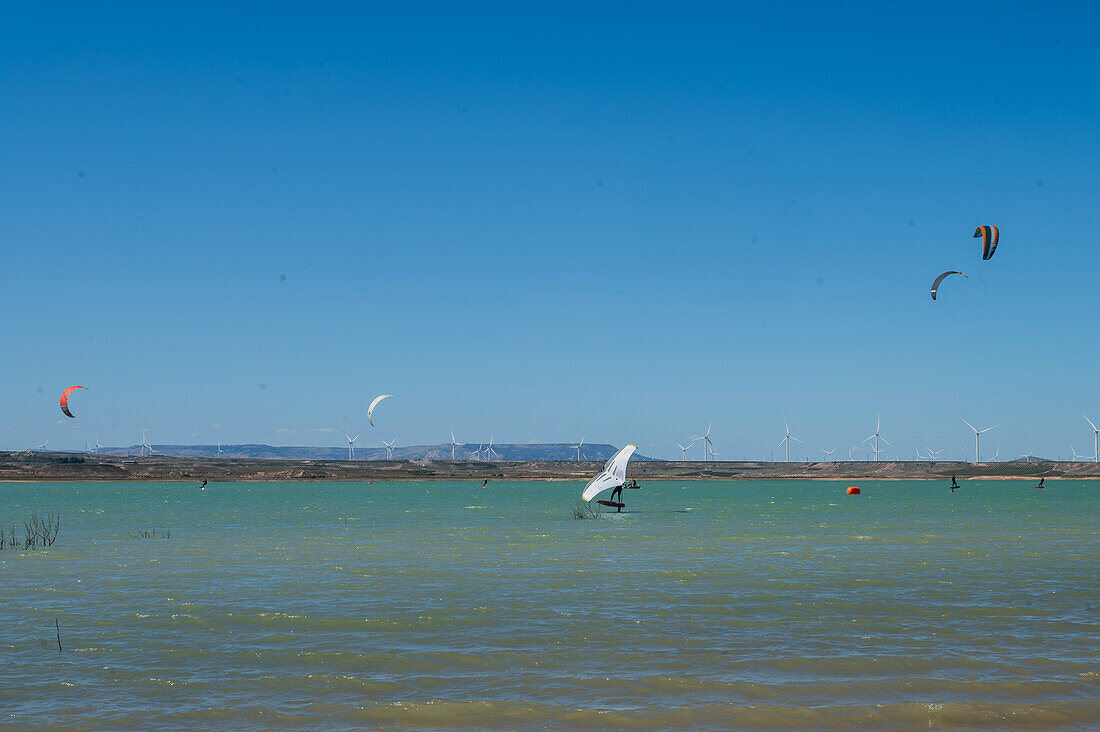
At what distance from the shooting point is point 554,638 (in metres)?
17.5

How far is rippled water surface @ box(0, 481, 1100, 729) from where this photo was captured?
41.5 ft

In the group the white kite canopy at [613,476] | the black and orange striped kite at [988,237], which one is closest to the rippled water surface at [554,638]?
the black and orange striped kite at [988,237]

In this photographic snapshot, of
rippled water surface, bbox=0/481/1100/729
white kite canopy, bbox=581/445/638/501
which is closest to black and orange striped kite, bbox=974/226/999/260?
rippled water surface, bbox=0/481/1100/729

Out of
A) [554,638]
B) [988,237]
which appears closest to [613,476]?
[988,237]

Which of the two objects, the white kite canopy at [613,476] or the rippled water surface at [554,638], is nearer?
the rippled water surface at [554,638]

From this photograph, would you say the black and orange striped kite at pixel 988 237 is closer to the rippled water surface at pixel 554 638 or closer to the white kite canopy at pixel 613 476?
the rippled water surface at pixel 554 638

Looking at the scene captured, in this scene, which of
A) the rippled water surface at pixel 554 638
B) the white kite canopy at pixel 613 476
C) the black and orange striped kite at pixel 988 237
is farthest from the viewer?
the white kite canopy at pixel 613 476

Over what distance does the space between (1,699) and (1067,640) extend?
1687 cm

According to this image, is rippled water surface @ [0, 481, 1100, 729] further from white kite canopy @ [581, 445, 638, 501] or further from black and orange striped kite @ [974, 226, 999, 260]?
white kite canopy @ [581, 445, 638, 501]

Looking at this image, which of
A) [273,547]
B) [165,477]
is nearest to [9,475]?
[165,477]

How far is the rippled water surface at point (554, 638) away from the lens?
12.7 metres

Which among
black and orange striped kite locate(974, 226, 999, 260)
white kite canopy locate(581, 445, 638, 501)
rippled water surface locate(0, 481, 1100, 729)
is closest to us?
rippled water surface locate(0, 481, 1100, 729)

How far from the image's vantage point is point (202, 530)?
5147cm

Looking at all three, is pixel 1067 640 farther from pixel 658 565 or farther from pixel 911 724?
pixel 658 565
